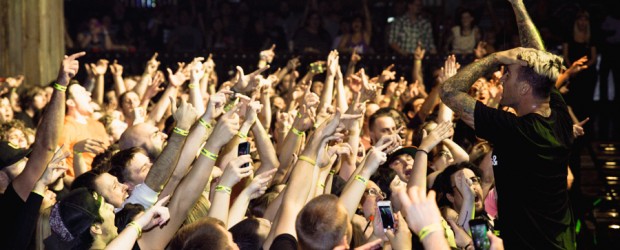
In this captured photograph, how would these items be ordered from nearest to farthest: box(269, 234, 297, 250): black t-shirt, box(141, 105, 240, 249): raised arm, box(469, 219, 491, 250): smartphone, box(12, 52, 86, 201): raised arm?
box(469, 219, 491, 250): smartphone, box(269, 234, 297, 250): black t-shirt, box(141, 105, 240, 249): raised arm, box(12, 52, 86, 201): raised arm

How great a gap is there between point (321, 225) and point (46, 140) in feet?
6.90

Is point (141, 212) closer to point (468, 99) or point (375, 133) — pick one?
point (468, 99)

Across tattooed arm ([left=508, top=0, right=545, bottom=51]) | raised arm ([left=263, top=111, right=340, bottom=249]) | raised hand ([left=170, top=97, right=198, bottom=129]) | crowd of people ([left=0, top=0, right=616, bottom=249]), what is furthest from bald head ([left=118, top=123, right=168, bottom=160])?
tattooed arm ([left=508, top=0, right=545, bottom=51])

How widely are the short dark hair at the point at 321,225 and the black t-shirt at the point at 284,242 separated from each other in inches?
8.1

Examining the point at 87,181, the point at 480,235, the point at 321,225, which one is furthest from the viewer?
the point at 87,181

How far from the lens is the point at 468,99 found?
16.7 ft

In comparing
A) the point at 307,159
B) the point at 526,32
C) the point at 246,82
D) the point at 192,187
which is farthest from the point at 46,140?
the point at 526,32

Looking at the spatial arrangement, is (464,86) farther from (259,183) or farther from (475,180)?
(475,180)

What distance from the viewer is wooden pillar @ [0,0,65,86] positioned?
12.6 m

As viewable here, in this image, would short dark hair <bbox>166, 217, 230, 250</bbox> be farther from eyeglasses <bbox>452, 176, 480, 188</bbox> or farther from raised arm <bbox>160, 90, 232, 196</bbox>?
eyeglasses <bbox>452, 176, 480, 188</bbox>

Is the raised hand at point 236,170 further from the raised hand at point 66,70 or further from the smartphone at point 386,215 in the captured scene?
the raised hand at point 66,70

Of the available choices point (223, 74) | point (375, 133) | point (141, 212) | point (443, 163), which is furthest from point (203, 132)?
point (223, 74)

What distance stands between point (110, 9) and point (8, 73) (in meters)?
4.98

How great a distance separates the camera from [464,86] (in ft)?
16.9
